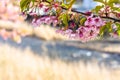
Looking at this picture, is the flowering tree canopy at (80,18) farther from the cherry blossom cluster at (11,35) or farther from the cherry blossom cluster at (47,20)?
the cherry blossom cluster at (11,35)

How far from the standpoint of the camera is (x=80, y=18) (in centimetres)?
85

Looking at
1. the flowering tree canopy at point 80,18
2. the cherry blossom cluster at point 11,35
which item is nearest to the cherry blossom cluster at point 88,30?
the flowering tree canopy at point 80,18

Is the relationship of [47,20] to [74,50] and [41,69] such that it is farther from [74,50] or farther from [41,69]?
[74,50]

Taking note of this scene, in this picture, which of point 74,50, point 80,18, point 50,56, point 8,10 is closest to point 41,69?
point 50,56

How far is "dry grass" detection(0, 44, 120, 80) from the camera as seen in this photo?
254cm

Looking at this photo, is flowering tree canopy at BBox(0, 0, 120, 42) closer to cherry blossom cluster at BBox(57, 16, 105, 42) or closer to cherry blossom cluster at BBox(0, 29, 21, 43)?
cherry blossom cluster at BBox(57, 16, 105, 42)

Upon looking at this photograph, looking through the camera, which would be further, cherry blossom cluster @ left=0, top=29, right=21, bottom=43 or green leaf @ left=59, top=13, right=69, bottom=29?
cherry blossom cluster @ left=0, top=29, right=21, bottom=43

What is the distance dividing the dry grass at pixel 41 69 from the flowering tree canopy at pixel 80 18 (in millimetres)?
1709

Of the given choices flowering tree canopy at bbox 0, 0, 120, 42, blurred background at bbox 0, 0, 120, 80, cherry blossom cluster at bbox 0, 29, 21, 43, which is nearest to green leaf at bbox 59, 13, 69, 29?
flowering tree canopy at bbox 0, 0, 120, 42

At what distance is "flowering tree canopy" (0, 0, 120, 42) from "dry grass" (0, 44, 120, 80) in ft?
5.61

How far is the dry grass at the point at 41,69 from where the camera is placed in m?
2.54

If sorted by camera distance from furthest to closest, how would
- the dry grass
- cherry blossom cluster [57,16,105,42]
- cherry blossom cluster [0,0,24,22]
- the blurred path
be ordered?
1. the blurred path
2. the dry grass
3. cherry blossom cluster [0,0,24,22]
4. cherry blossom cluster [57,16,105,42]

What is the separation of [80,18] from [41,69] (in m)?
1.77

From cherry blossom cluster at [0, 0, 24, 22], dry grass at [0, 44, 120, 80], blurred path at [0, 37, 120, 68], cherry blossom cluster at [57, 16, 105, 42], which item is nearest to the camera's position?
cherry blossom cluster at [57, 16, 105, 42]
